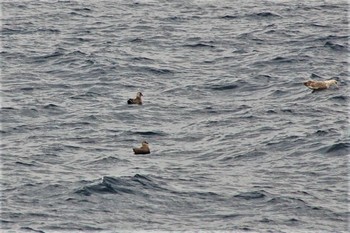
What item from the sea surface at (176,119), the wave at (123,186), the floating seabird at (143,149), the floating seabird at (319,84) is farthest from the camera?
the floating seabird at (319,84)

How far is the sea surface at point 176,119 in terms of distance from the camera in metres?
27.3

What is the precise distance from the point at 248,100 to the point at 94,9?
2069 cm

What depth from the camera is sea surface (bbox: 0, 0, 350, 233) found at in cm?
2733

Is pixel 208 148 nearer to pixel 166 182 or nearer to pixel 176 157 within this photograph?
pixel 176 157

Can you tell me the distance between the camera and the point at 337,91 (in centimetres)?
3847

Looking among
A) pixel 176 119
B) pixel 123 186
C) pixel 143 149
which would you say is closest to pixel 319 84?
pixel 176 119

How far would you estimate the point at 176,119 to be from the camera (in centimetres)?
3609

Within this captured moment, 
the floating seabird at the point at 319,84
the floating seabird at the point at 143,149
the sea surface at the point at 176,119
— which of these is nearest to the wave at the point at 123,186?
the sea surface at the point at 176,119

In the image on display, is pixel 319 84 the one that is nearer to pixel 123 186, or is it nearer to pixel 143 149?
pixel 143 149

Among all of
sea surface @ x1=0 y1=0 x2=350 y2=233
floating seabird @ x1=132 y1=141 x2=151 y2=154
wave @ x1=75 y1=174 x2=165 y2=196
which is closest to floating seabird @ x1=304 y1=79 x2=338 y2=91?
sea surface @ x1=0 y1=0 x2=350 y2=233

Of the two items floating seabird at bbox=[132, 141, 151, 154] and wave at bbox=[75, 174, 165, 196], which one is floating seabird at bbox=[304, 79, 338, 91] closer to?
floating seabird at bbox=[132, 141, 151, 154]

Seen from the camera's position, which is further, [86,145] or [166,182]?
[86,145]

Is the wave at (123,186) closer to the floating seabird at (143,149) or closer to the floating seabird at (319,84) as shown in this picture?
the floating seabird at (143,149)

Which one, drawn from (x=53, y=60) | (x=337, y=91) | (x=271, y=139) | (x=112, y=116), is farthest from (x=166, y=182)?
(x=53, y=60)
